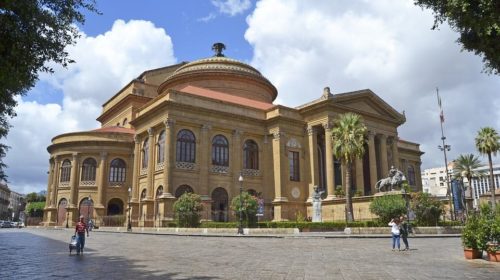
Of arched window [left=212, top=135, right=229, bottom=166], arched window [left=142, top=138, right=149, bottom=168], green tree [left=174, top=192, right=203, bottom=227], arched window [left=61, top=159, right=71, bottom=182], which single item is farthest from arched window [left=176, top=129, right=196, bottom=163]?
arched window [left=61, top=159, right=71, bottom=182]

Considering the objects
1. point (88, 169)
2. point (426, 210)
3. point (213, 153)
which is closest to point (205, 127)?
point (213, 153)

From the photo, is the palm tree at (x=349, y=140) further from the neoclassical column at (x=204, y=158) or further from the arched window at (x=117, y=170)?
the arched window at (x=117, y=170)

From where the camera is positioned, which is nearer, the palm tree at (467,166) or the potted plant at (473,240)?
the potted plant at (473,240)

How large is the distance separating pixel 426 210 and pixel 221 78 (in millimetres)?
29972

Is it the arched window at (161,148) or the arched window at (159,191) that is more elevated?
the arched window at (161,148)

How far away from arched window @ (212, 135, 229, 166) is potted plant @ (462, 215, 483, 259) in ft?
100

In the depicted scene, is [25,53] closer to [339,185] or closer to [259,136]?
[259,136]

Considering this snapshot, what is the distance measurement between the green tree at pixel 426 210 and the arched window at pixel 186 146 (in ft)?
67.6

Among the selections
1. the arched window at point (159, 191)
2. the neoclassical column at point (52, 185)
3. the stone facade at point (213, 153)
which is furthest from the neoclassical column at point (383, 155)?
the neoclassical column at point (52, 185)

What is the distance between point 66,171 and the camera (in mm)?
48656

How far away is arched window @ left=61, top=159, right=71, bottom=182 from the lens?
159 feet

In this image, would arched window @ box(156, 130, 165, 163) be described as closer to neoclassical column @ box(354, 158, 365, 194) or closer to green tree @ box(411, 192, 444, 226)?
neoclassical column @ box(354, 158, 365, 194)

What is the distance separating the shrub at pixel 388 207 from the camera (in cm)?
3016

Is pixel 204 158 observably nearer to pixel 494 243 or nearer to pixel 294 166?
pixel 294 166
